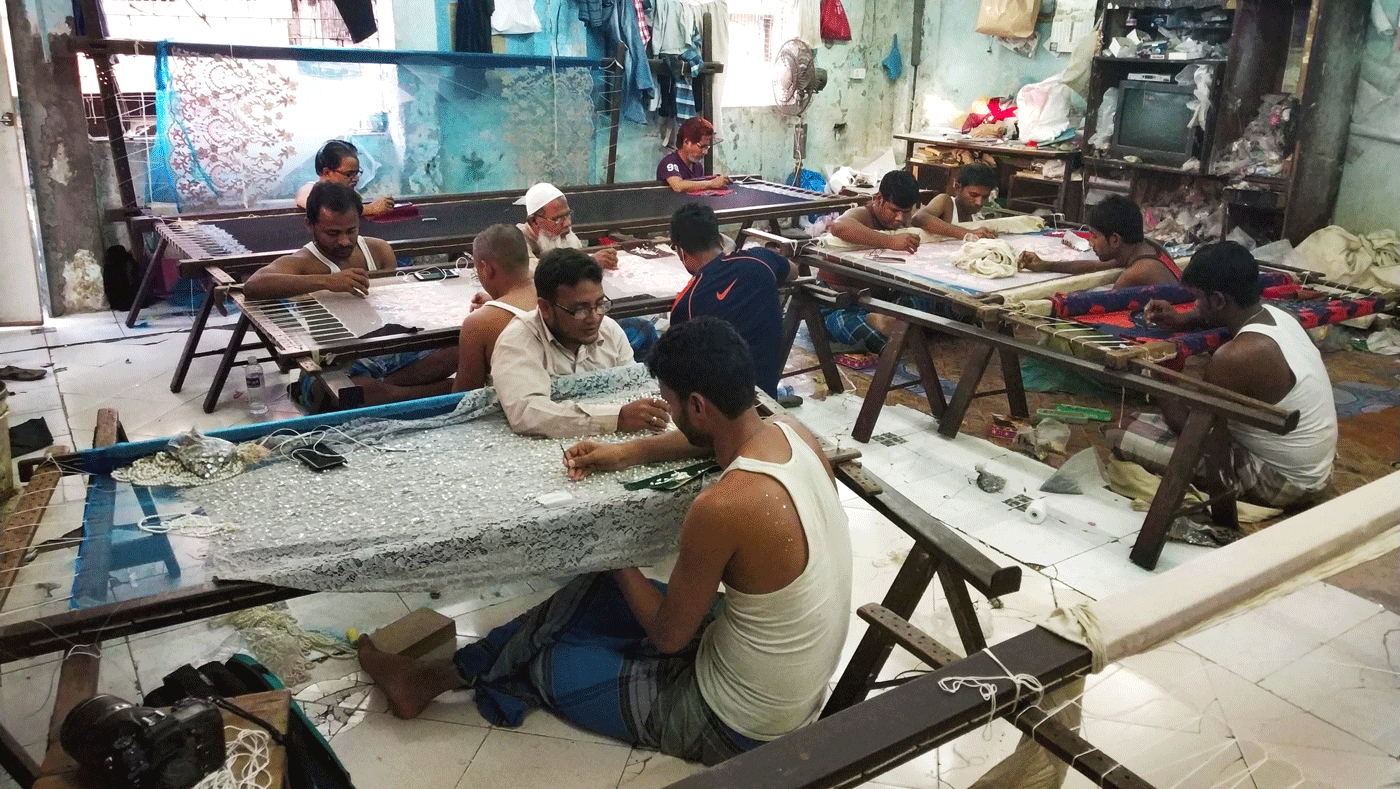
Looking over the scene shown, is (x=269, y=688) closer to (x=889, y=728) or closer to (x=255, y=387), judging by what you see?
(x=889, y=728)

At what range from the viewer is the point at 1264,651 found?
296 centimetres

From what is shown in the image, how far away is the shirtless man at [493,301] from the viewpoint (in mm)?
3195

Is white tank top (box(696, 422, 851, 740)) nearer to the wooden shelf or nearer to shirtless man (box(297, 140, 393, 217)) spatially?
shirtless man (box(297, 140, 393, 217))

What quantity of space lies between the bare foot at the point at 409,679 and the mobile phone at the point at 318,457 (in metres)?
0.57

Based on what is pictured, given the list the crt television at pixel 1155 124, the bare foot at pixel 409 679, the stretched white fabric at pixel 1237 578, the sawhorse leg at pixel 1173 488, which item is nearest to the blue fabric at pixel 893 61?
the crt television at pixel 1155 124

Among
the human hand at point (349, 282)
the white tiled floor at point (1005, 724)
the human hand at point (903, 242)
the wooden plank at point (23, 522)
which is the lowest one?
the white tiled floor at point (1005, 724)

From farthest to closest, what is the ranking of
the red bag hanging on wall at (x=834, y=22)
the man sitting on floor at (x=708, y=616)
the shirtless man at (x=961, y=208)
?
the red bag hanging on wall at (x=834, y=22), the shirtless man at (x=961, y=208), the man sitting on floor at (x=708, y=616)

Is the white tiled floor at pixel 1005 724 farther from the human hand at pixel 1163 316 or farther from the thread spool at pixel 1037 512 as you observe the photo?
the human hand at pixel 1163 316

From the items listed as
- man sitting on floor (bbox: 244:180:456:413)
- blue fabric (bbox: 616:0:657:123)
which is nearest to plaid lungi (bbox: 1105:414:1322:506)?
man sitting on floor (bbox: 244:180:456:413)

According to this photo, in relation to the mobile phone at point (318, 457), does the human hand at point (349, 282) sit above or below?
above

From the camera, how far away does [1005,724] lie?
2.69 metres

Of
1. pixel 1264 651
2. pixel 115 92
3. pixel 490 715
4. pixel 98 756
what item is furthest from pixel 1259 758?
pixel 115 92

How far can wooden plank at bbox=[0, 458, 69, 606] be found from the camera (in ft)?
→ 6.88

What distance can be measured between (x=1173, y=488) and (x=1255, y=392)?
0.51 meters
